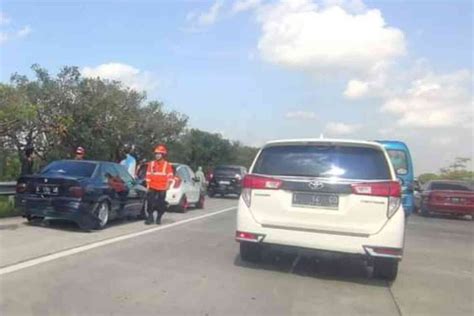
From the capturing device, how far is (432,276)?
864 centimetres

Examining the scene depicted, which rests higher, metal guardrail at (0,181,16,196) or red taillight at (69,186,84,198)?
red taillight at (69,186,84,198)

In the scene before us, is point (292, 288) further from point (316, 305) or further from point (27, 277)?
point (27, 277)

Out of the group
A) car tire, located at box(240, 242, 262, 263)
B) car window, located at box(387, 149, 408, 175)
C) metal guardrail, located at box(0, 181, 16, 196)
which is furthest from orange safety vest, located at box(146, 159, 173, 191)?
car window, located at box(387, 149, 408, 175)

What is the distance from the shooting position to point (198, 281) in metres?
7.23

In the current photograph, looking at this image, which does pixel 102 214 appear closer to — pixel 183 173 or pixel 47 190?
pixel 47 190

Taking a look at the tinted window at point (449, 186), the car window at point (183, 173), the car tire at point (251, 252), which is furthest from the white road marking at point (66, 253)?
the tinted window at point (449, 186)

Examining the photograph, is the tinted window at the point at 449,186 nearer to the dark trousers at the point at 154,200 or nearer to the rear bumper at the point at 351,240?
the dark trousers at the point at 154,200

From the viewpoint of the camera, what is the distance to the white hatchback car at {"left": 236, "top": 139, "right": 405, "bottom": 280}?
7.30m

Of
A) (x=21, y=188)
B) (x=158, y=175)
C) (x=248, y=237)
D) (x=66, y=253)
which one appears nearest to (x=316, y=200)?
(x=248, y=237)

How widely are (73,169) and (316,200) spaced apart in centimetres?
640

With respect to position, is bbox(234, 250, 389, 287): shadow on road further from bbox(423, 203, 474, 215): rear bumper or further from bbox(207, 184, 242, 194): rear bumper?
bbox(207, 184, 242, 194): rear bumper

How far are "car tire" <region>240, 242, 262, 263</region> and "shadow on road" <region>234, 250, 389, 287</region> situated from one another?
9 cm

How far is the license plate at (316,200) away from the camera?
741 centimetres

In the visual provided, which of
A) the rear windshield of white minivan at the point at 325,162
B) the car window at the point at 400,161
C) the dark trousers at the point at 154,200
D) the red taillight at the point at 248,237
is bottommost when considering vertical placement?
the red taillight at the point at 248,237
